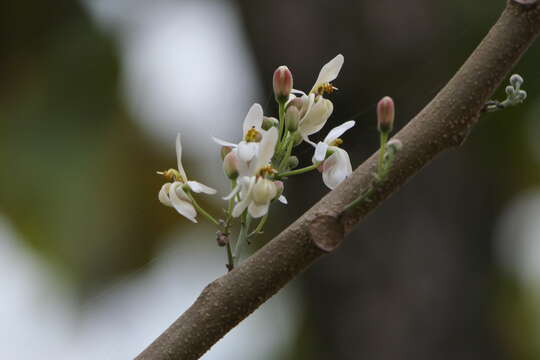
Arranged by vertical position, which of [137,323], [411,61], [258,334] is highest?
[411,61]

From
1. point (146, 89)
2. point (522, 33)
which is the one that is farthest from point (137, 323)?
point (522, 33)

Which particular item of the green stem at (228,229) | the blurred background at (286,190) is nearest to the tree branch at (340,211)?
the green stem at (228,229)

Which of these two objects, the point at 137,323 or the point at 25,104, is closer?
the point at 137,323

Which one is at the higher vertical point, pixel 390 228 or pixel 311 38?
pixel 311 38

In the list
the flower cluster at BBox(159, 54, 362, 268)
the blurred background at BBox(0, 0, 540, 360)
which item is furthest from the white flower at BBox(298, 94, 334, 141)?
the blurred background at BBox(0, 0, 540, 360)

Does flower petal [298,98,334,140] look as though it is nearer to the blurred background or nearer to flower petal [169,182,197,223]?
flower petal [169,182,197,223]

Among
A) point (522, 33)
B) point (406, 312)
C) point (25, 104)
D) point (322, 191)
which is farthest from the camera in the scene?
point (25, 104)

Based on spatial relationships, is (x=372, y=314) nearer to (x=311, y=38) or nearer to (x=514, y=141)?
(x=311, y=38)
